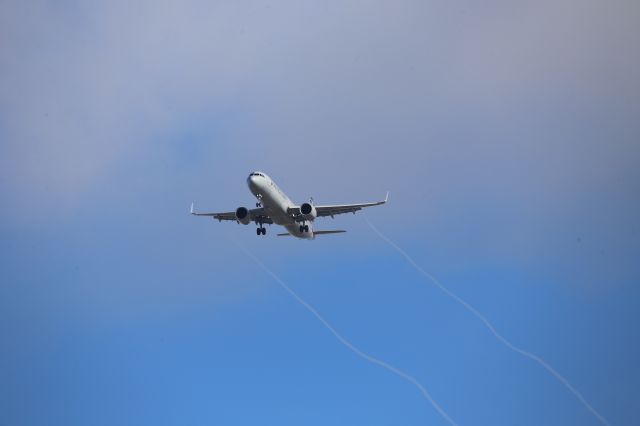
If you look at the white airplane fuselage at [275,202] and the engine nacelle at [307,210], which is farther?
the engine nacelle at [307,210]

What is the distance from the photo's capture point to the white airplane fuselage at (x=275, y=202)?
81.8 metres

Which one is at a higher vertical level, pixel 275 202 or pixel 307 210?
pixel 307 210

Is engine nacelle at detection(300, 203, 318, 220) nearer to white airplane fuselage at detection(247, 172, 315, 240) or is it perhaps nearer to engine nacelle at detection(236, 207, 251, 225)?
white airplane fuselage at detection(247, 172, 315, 240)

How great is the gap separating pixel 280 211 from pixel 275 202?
61.6 inches

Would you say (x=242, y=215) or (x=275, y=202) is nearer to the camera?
(x=275, y=202)

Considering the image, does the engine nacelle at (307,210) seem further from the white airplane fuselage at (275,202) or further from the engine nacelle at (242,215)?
the engine nacelle at (242,215)

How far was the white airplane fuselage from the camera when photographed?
8181 cm

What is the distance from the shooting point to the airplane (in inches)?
3236

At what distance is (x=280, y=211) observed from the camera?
84625 mm

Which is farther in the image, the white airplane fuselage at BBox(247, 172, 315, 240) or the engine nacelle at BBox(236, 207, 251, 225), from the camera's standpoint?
the engine nacelle at BBox(236, 207, 251, 225)

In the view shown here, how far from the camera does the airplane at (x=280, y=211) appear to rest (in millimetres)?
82188

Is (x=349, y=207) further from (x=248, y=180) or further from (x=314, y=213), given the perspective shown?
(x=248, y=180)

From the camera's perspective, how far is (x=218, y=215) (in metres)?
94.0

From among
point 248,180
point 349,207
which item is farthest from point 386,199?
point 248,180
